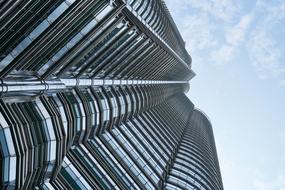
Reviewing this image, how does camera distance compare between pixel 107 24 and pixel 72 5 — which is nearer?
pixel 72 5

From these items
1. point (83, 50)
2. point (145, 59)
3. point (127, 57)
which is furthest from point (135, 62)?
point (83, 50)

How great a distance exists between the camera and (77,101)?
35.9 m

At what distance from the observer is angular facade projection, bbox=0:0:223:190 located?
24.2 meters

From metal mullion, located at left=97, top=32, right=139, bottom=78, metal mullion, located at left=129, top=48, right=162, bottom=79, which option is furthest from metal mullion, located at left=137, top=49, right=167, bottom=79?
metal mullion, located at left=97, top=32, right=139, bottom=78

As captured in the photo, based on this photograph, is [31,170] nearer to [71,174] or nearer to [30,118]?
[30,118]

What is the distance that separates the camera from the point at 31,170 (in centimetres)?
2502

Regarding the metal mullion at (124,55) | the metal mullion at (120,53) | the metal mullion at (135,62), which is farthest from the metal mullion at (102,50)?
the metal mullion at (135,62)

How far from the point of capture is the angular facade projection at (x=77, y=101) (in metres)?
24.2

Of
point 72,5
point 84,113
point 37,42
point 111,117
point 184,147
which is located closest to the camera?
point 37,42

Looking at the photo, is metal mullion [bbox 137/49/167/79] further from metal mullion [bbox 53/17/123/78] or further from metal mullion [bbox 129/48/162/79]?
metal mullion [bbox 53/17/123/78]

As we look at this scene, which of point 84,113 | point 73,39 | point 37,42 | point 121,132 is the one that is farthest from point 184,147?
point 37,42

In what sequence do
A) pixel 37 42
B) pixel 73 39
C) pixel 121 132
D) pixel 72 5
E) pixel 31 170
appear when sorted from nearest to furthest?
pixel 31 170, pixel 37 42, pixel 72 5, pixel 73 39, pixel 121 132

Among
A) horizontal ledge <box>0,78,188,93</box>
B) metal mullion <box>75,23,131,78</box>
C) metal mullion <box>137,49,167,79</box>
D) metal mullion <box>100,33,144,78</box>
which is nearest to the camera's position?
horizontal ledge <box>0,78,188,93</box>

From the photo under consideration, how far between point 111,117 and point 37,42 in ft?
65.5
